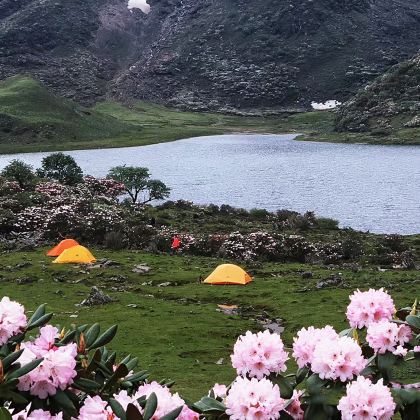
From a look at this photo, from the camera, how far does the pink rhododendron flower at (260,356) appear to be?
3.98 metres

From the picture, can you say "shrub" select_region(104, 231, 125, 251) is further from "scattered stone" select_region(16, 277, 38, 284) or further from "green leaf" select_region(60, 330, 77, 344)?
"green leaf" select_region(60, 330, 77, 344)

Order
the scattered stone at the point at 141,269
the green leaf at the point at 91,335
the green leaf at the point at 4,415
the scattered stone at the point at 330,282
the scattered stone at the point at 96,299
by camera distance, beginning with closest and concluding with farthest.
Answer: the green leaf at the point at 4,415
the green leaf at the point at 91,335
the scattered stone at the point at 96,299
the scattered stone at the point at 330,282
the scattered stone at the point at 141,269

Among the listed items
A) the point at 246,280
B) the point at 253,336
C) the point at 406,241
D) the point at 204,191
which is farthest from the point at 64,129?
the point at 253,336

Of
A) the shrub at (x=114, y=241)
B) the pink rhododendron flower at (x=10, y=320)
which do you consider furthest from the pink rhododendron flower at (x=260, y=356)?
the shrub at (x=114, y=241)

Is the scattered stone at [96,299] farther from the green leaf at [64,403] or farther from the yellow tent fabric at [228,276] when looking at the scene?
the green leaf at [64,403]

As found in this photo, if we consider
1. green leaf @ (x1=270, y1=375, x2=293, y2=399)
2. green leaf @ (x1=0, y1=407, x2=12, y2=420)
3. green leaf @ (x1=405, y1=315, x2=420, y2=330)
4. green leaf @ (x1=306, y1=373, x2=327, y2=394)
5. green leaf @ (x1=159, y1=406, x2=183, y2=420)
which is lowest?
green leaf @ (x1=270, y1=375, x2=293, y2=399)

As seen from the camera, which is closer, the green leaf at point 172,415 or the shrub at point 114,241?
the green leaf at point 172,415

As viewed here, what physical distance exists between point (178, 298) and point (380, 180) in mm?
72486

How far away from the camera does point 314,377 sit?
392 centimetres

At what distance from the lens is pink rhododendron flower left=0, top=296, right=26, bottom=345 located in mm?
4023

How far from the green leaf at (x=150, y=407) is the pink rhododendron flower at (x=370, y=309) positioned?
1836 millimetres

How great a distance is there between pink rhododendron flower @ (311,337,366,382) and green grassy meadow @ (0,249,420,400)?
969cm

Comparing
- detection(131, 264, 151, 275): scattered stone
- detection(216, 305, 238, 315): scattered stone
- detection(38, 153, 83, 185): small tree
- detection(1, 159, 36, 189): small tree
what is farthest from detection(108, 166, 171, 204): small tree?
detection(216, 305, 238, 315): scattered stone

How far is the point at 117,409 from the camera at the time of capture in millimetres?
3477
